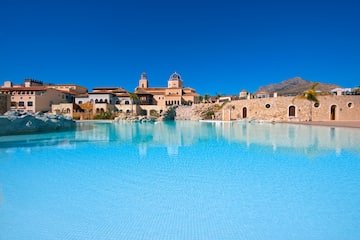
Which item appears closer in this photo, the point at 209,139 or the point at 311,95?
the point at 209,139

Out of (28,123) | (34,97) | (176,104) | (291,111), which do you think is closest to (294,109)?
(291,111)

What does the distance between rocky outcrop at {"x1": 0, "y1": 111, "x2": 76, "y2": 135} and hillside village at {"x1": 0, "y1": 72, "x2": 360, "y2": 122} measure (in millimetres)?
6322

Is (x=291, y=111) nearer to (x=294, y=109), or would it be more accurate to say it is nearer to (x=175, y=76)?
(x=294, y=109)

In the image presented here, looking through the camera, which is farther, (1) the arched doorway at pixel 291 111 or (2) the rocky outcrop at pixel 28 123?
(1) the arched doorway at pixel 291 111

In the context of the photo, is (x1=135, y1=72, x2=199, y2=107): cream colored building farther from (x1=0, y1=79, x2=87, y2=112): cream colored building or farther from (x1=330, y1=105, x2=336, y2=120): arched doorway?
(x1=330, y1=105, x2=336, y2=120): arched doorway

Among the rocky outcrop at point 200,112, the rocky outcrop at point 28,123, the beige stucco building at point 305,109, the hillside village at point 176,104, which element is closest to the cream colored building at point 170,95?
the hillside village at point 176,104

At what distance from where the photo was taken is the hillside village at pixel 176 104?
108 ft

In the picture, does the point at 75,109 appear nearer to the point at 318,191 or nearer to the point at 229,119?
the point at 229,119

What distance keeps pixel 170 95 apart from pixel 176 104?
3421 millimetres

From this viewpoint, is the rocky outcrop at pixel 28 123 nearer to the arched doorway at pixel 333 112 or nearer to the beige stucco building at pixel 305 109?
the beige stucco building at pixel 305 109

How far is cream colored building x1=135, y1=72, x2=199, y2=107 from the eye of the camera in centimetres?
5284

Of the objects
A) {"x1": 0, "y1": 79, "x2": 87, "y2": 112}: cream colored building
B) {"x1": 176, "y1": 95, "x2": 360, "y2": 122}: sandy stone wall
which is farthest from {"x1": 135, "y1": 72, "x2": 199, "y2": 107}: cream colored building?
{"x1": 0, "y1": 79, "x2": 87, "y2": 112}: cream colored building

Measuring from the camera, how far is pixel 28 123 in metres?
20.9

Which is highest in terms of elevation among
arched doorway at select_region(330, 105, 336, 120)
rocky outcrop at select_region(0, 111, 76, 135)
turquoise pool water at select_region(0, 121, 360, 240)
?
arched doorway at select_region(330, 105, 336, 120)
